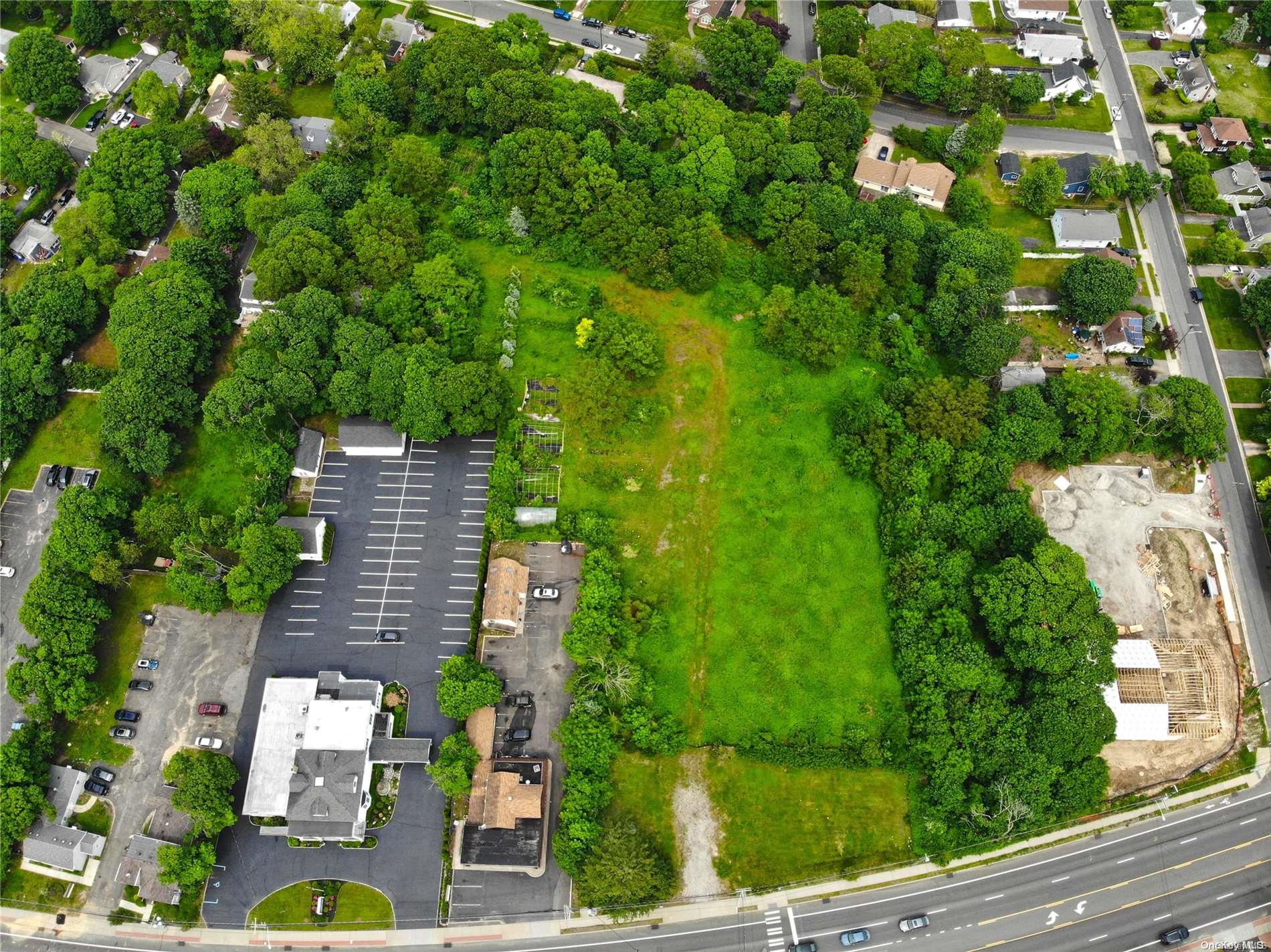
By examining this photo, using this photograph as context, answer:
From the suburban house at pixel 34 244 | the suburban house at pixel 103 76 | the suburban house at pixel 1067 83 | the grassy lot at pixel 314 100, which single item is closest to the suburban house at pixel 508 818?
the suburban house at pixel 34 244

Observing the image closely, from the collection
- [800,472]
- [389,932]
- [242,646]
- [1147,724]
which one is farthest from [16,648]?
[1147,724]

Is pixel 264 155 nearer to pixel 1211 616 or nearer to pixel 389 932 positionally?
pixel 389 932

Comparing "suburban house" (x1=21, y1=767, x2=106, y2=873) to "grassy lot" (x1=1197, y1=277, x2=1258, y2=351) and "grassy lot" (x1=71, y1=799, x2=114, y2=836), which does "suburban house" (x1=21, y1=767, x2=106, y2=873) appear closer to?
"grassy lot" (x1=71, y1=799, x2=114, y2=836)

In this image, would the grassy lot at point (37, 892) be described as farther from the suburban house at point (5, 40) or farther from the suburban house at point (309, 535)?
the suburban house at point (5, 40)

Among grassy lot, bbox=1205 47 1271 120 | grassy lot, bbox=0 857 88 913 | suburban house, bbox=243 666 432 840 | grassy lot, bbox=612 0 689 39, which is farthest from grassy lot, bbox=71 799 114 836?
grassy lot, bbox=1205 47 1271 120

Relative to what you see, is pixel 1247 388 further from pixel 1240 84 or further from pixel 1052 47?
pixel 1052 47

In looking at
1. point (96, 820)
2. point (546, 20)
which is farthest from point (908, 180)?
point (96, 820)
